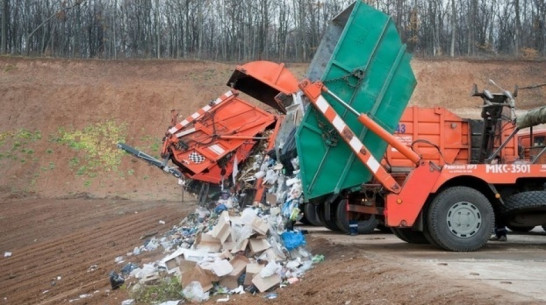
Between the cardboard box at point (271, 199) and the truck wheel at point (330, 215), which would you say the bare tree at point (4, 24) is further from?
the cardboard box at point (271, 199)

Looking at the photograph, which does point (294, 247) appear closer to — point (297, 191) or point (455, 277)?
point (297, 191)

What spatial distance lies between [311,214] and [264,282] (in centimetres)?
666

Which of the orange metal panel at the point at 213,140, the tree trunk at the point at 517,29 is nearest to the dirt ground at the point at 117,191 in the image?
the orange metal panel at the point at 213,140

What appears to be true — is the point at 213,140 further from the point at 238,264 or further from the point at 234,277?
the point at 234,277

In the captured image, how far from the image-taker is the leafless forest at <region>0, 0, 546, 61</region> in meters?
Result: 45.6

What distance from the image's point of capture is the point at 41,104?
29969mm

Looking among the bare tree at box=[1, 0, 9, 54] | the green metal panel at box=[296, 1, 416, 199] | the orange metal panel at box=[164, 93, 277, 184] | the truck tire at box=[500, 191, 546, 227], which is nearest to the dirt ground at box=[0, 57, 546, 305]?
the truck tire at box=[500, 191, 546, 227]

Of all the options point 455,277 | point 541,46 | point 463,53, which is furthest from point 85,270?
point 541,46

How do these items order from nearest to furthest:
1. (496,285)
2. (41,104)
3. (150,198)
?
(496,285) → (150,198) → (41,104)

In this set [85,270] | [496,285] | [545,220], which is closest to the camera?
[496,285]

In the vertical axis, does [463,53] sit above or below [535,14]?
below

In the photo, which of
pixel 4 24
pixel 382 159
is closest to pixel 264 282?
pixel 382 159

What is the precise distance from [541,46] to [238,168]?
37.4 m

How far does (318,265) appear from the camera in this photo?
25.5 ft
